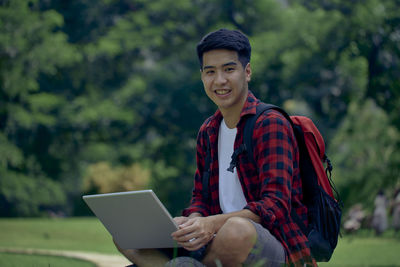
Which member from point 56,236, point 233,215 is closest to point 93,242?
point 56,236

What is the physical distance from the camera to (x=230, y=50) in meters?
2.56

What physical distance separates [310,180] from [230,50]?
0.69m

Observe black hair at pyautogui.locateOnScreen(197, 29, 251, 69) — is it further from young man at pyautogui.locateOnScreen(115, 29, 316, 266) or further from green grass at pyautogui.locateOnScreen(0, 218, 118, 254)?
green grass at pyautogui.locateOnScreen(0, 218, 118, 254)

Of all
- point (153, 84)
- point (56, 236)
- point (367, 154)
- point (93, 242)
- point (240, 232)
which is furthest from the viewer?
point (153, 84)

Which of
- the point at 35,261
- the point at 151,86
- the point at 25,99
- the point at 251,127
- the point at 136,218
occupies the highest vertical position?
the point at 251,127

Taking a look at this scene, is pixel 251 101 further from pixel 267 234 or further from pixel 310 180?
pixel 267 234

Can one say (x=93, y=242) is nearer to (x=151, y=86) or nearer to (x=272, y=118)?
(x=272, y=118)

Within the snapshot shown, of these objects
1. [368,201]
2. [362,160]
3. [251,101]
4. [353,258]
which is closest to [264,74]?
[362,160]

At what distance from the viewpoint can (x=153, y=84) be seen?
21516 millimetres

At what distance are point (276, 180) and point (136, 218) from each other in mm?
591

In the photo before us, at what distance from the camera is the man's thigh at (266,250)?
215cm

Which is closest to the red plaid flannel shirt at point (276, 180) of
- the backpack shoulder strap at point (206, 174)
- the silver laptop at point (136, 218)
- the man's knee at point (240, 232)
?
the man's knee at point (240, 232)

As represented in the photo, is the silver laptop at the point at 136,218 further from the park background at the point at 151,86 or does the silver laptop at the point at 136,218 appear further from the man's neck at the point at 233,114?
the park background at the point at 151,86

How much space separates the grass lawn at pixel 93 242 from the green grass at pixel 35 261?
5.2 inches
